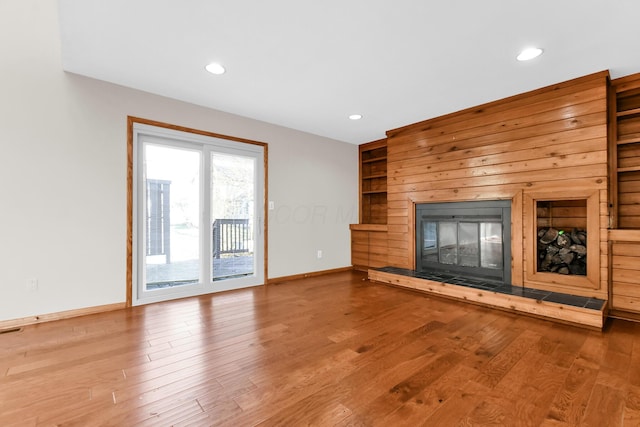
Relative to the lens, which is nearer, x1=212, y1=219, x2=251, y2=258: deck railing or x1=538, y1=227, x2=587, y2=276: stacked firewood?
x1=538, y1=227, x2=587, y2=276: stacked firewood

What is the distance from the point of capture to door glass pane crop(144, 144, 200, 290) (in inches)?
134

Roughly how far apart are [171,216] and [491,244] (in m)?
3.96

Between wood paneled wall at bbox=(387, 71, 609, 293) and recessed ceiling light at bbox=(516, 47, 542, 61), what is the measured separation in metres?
0.82

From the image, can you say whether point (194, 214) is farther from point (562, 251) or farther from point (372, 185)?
point (562, 251)

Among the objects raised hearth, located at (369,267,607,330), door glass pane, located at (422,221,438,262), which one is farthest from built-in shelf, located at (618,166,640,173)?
Answer: door glass pane, located at (422,221,438,262)

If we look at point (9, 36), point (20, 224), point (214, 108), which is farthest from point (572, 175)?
point (9, 36)

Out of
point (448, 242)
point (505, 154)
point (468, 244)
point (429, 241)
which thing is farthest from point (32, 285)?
point (505, 154)

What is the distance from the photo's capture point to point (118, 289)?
3125 mm

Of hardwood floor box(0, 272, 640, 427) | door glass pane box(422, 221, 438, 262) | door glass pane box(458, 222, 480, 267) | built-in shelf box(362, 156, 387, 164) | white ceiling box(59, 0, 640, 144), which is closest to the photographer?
hardwood floor box(0, 272, 640, 427)

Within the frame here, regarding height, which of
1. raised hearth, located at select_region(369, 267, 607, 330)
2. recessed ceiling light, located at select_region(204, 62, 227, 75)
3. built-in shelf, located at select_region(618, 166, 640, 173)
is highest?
recessed ceiling light, located at select_region(204, 62, 227, 75)

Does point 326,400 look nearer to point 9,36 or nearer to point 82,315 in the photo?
point 82,315

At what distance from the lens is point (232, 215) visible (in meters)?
4.06

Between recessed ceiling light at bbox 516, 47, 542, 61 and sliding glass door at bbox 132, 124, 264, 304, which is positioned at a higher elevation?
recessed ceiling light at bbox 516, 47, 542, 61

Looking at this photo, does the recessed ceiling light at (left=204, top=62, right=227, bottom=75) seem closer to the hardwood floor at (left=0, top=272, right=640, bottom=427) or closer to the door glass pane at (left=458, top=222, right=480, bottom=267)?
the hardwood floor at (left=0, top=272, right=640, bottom=427)
